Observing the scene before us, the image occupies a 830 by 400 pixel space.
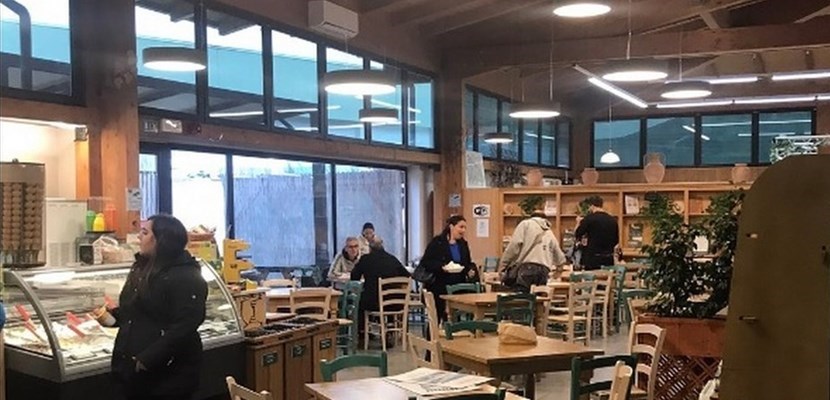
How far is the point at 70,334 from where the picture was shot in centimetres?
470

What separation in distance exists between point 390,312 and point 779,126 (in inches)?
435

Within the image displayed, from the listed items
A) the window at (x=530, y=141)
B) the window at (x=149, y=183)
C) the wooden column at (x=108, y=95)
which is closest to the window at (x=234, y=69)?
the window at (x=149, y=183)

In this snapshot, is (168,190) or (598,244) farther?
(598,244)

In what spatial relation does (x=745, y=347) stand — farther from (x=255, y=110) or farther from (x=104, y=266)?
(x=255, y=110)

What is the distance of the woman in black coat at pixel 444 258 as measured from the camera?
831cm

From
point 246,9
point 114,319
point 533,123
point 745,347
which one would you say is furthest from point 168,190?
point 533,123

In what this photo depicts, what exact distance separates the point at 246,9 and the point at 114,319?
476 centimetres

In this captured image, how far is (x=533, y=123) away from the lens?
51.3 feet

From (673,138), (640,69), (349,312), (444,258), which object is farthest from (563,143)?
(349,312)

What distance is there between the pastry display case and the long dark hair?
0.69m

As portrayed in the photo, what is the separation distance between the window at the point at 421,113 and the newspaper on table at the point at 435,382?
784 cm

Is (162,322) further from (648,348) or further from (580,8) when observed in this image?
(580,8)

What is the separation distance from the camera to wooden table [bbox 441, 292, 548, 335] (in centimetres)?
712

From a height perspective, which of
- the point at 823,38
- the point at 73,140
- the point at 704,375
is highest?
the point at 823,38
